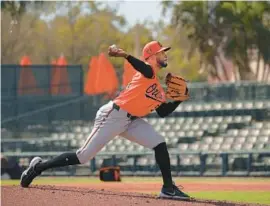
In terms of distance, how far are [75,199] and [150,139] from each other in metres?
1.05

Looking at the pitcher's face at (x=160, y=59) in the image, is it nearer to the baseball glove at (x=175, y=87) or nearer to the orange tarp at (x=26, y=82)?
the baseball glove at (x=175, y=87)

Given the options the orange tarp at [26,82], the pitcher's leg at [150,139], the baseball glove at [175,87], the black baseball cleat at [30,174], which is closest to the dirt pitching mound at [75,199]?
the black baseball cleat at [30,174]

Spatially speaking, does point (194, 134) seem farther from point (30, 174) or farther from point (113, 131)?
point (113, 131)

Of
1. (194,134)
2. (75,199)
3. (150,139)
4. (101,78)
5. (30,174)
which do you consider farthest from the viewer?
(101,78)

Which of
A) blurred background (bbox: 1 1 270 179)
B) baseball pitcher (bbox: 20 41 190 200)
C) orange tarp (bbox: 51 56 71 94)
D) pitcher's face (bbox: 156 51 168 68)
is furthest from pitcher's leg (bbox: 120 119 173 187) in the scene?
orange tarp (bbox: 51 56 71 94)

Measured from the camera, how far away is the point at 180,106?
2667 cm

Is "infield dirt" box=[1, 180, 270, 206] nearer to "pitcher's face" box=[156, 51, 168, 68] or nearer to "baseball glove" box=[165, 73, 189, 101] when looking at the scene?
"baseball glove" box=[165, 73, 189, 101]

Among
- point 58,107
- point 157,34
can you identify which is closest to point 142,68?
point 58,107

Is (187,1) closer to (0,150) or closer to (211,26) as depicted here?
(211,26)

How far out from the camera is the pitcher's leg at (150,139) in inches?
392

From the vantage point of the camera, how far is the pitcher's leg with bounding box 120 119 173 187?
996 centimetres

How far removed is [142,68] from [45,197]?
5.63 feet

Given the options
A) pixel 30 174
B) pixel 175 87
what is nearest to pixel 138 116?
pixel 175 87

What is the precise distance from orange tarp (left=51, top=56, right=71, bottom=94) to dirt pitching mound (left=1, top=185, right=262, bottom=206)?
65.1 feet
